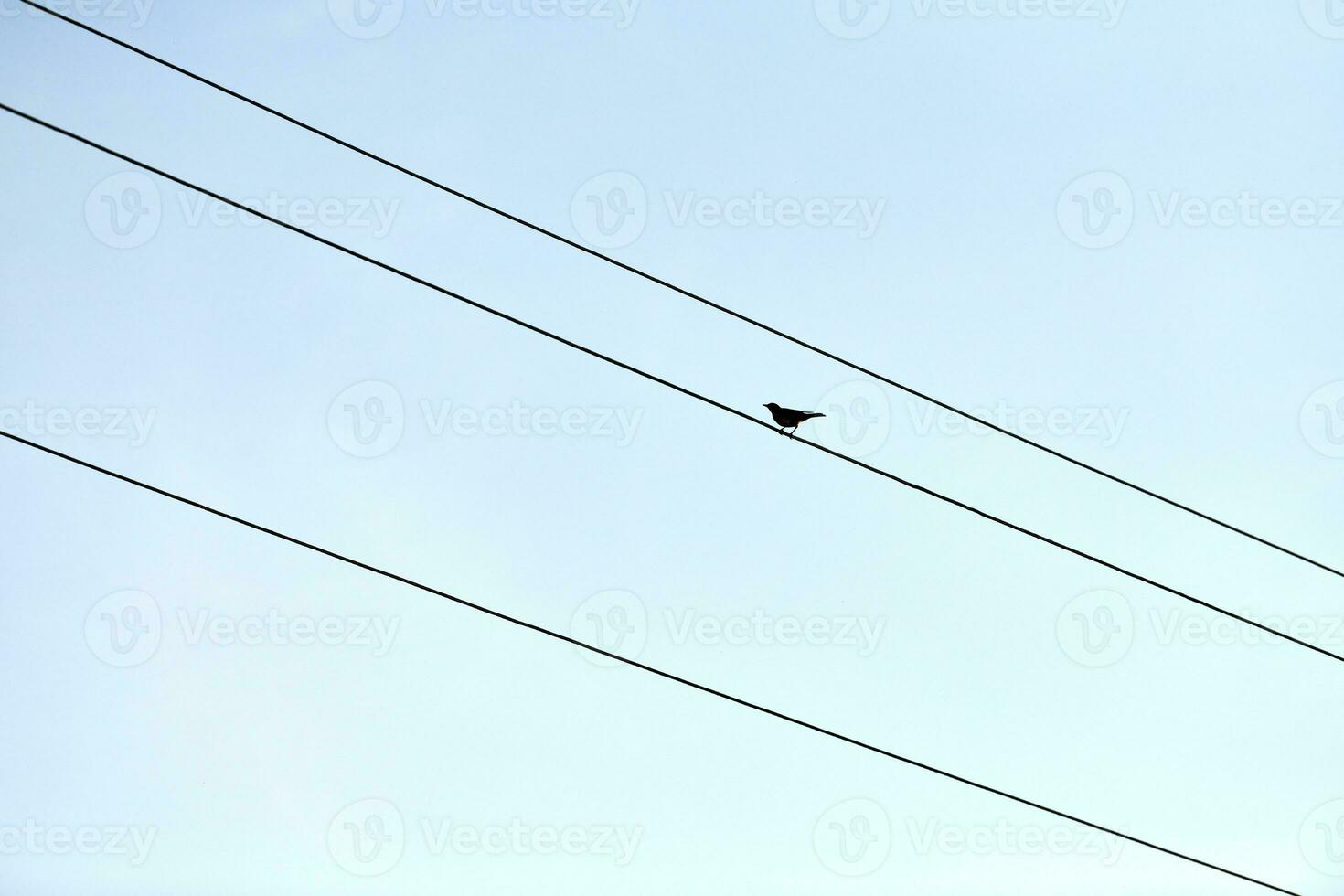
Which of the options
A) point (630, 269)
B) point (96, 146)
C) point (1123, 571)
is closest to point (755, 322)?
point (630, 269)

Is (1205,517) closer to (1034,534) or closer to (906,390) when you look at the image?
(1034,534)

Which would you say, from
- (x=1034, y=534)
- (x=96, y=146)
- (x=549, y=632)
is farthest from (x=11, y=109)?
(x=1034, y=534)

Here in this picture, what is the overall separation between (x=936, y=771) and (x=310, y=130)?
636cm

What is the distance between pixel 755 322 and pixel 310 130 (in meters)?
3.37

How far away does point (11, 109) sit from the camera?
10547 mm

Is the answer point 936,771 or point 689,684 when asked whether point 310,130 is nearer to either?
point 689,684

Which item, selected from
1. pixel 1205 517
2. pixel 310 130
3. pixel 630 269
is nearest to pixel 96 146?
pixel 310 130

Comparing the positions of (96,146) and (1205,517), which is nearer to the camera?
(96,146)

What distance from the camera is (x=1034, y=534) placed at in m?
11.3

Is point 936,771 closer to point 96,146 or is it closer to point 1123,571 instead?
point 1123,571

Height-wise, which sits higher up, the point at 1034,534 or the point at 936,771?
the point at 1034,534

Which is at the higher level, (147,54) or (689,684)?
(147,54)

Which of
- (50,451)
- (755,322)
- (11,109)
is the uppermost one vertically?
(755,322)

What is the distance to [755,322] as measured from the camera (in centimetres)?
1148
